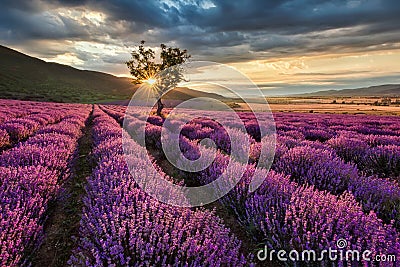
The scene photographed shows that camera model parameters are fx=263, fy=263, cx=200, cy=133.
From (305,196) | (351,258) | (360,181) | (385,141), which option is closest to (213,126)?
(385,141)

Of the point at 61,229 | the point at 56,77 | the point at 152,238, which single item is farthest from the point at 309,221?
the point at 56,77

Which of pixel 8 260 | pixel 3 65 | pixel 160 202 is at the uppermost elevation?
pixel 3 65

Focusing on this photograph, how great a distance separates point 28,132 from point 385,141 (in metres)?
10.3

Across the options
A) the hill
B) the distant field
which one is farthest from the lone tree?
the hill

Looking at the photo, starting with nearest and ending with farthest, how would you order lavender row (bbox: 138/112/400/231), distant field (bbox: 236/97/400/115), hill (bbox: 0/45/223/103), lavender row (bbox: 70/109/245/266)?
lavender row (bbox: 70/109/245/266)
lavender row (bbox: 138/112/400/231)
distant field (bbox: 236/97/400/115)
hill (bbox: 0/45/223/103)

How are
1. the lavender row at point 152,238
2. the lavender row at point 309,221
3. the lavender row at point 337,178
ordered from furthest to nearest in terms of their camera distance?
the lavender row at point 337,178 < the lavender row at point 309,221 < the lavender row at point 152,238

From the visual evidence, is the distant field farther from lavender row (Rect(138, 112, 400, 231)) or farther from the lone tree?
lavender row (Rect(138, 112, 400, 231))

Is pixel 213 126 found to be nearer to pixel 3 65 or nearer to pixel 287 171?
pixel 287 171

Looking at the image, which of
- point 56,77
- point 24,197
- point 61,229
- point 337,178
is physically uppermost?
point 56,77

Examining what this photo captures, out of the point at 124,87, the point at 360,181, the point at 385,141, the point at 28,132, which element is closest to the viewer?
the point at 360,181

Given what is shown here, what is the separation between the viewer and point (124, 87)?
157625mm

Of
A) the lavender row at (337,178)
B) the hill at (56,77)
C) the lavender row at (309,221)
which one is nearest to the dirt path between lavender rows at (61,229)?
the lavender row at (309,221)

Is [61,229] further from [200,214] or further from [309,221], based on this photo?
[309,221]

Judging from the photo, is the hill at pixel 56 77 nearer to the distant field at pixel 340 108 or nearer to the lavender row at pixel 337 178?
the distant field at pixel 340 108
